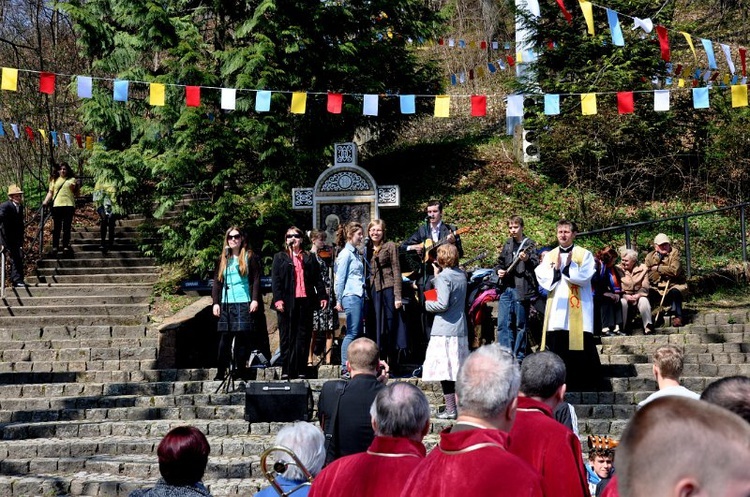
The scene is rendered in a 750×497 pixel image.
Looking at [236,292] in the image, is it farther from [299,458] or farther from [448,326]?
[299,458]

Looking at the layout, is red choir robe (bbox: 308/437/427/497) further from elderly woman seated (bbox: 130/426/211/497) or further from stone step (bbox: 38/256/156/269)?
stone step (bbox: 38/256/156/269)

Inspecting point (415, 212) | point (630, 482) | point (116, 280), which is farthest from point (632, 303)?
point (630, 482)

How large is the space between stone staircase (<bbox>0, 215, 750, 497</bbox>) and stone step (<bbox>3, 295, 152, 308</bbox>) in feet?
0.06

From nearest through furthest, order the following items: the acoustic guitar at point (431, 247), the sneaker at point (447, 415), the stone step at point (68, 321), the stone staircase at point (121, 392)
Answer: the stone staircase at point (121, 392) → the sneaker at point (447, 415) → the acoustic guitar at point (431, 247) → the stone step at point (68, 321)

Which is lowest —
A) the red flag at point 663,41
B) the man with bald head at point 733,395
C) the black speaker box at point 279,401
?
the black speaker box at point 279,401

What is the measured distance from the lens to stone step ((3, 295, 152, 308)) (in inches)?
654

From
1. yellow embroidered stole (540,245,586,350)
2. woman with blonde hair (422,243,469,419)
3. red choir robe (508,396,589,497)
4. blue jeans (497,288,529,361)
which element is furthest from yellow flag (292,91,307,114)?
red choir robe (508,396,589,497)

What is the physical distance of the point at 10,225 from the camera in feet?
56.3

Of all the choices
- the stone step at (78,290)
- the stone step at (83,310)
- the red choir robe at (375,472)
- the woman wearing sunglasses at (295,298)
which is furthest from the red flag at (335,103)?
the red choir robe at (375,472)

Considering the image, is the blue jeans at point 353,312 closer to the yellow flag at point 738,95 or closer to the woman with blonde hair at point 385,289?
the woman with blonde hair at point 385,289

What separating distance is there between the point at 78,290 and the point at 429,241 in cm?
816

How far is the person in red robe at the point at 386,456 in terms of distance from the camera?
12.9 ft

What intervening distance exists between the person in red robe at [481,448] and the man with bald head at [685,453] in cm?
122

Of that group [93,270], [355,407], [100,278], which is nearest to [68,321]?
[100,278]
